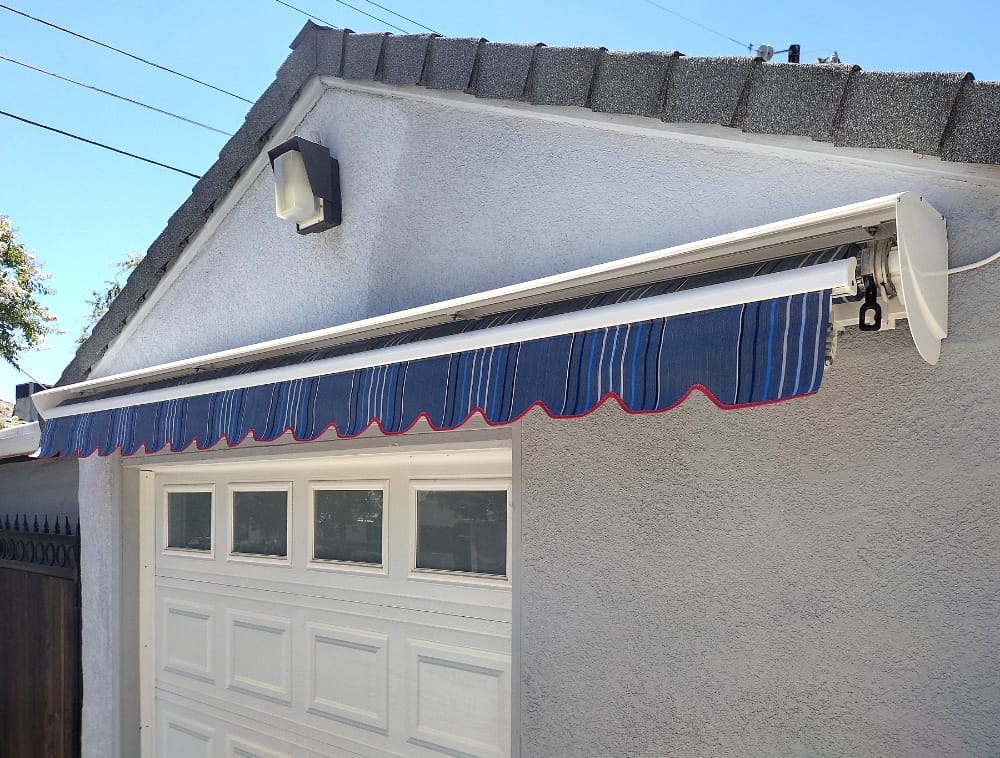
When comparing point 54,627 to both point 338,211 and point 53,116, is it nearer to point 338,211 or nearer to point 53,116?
point 338,211

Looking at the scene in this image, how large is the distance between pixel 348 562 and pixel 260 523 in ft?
5.24

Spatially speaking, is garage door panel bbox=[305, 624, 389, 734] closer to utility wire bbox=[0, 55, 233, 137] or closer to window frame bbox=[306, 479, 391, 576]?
window frame bbox=[306, 479, 391, 576]

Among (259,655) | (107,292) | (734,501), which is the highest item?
(107,292)

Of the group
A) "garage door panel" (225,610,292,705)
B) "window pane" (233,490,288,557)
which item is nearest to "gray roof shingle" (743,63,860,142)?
"window pane" (233,490,288,557)

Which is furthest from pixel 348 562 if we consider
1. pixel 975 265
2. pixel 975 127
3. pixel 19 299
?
pixel 19 299

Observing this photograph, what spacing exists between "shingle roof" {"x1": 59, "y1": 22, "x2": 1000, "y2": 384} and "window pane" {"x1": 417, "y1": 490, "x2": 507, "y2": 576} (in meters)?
3.24

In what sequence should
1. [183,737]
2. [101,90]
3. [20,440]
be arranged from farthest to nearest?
[101,90]
[20,440]
[183,737]

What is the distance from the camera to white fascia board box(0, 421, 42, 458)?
36.6ft

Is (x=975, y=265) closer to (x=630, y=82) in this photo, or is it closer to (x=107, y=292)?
(x=630, y=82)

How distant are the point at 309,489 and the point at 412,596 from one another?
6.06ft

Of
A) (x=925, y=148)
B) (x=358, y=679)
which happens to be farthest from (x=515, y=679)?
(x=925, y=148)

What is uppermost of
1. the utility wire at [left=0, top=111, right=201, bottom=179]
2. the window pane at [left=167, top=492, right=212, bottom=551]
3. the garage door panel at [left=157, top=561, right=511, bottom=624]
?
the utility wire at [left=0, top=111, right=201, bottom=179]

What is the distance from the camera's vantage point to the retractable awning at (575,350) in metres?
3.78

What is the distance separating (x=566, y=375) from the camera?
4590mm
